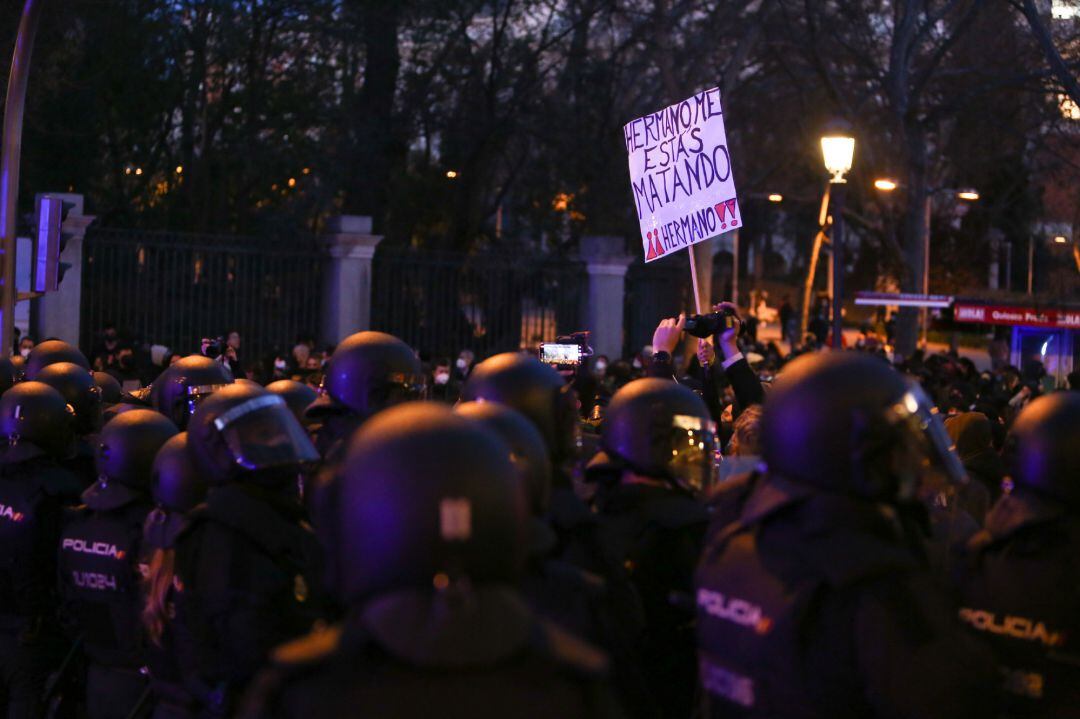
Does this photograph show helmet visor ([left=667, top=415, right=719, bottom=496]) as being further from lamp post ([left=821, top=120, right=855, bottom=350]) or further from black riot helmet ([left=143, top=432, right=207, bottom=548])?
lamp post ([left=821, top=120, right=855, bottom=350])

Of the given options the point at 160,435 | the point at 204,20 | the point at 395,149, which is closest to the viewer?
the point at 160,435

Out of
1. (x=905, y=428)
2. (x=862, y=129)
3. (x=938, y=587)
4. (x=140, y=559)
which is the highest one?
(x=862, y=129)

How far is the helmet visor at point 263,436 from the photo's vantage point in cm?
458

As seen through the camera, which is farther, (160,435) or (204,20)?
(204,20)

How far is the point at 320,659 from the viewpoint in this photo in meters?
2.48

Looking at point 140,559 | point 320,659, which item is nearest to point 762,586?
point 320,659

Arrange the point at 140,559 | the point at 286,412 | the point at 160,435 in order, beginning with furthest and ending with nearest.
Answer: the point at 160,435 → the point at 140,559 → the point at 286,412

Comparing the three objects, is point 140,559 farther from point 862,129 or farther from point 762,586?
point 862,129

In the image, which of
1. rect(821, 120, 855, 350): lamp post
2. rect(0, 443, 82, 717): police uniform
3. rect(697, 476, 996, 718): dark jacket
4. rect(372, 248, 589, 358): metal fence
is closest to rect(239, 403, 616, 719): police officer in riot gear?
rect(697, 476, 996, 718): dark jacket

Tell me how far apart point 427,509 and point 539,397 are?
7.19 feet

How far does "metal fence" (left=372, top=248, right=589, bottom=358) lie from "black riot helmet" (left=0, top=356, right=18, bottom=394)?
1237 centimetres

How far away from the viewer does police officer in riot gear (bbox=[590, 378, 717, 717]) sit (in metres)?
4.72

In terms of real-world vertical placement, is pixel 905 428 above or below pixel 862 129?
below

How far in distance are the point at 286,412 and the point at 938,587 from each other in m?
2.23
